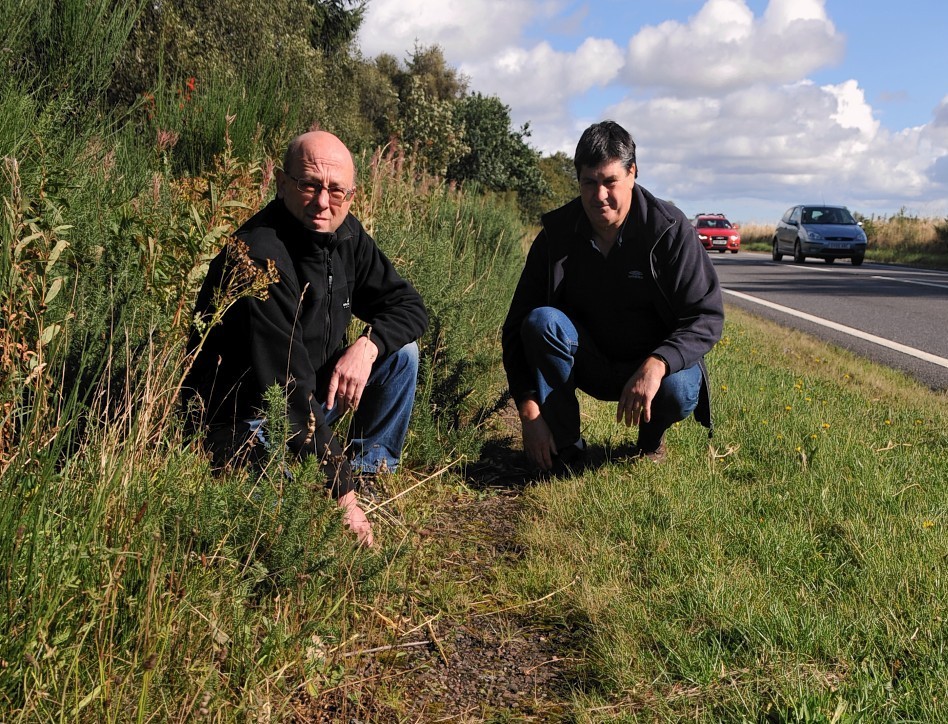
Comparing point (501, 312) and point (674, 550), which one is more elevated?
point (501, 312)

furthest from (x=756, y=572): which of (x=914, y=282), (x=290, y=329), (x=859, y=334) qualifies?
(x=914, y=282)

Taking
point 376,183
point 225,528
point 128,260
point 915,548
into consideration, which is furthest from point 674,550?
point 376,183

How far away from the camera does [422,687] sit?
2.42 meters

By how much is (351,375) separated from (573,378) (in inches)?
47.4

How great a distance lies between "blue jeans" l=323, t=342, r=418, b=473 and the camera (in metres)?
3.71

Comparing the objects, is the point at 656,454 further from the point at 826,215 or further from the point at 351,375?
the point at 826,215

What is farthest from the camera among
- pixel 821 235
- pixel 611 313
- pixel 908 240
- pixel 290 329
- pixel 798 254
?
pixel 908 240

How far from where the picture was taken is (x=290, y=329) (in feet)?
10.4

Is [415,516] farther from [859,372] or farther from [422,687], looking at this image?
[859,372]

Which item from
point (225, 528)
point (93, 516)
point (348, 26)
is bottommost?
point (225, 528)

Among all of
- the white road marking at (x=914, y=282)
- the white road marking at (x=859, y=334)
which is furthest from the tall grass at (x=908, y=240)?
the white road marking at (x=859, y=334)

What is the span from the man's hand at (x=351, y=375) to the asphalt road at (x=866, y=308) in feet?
15.2

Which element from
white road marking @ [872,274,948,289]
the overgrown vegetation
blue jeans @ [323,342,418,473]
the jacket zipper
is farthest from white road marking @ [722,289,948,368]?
the jacket zipper

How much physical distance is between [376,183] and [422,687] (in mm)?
3842
